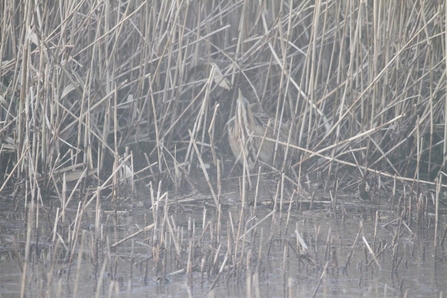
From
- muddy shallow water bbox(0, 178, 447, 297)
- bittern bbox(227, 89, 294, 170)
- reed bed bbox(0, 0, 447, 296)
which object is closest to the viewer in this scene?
muddy shallow water bbox(0, 178, 447, 297)

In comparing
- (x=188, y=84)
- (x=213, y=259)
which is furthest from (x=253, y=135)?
(x=213, y=259)

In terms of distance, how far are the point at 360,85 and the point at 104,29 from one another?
68.4 inches

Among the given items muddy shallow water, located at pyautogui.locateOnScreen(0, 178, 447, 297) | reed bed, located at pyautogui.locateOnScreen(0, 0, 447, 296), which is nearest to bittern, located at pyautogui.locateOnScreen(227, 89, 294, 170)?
reed bed, located at pyautogui.locateOnScreen(0, 0, 447, 296)

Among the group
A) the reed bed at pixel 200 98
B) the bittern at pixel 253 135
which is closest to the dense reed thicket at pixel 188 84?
the reed bed at pixel 200 98

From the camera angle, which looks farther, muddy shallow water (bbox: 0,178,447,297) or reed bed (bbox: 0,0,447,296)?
reed bed (bbox: 0,0,447,296)

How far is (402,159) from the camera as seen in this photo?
527cm

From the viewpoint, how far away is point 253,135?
5047 mm

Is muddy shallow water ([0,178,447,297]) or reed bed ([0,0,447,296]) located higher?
reed bed ([0,0,447,296])

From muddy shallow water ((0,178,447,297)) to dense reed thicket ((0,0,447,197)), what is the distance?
51 centimetres

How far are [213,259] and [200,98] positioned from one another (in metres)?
2.42

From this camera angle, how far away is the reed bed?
454 centimetres

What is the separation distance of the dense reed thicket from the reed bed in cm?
1

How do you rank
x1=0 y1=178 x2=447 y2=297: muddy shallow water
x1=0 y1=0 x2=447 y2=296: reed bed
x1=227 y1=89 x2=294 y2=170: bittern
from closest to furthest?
1. x1=0 y1=178 x2=447 y2=297: muddy shallow water
2. x1=0 y1=0 x2=447 y2=296: reed bed
3. x1=227 y1=89 x2=294 y2=170: bittern

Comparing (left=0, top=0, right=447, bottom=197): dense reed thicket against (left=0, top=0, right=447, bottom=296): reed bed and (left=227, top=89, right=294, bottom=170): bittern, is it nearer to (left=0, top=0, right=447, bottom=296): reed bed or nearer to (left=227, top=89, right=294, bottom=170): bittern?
(left=0, top=0, right=447, bottom=296): reed bed
